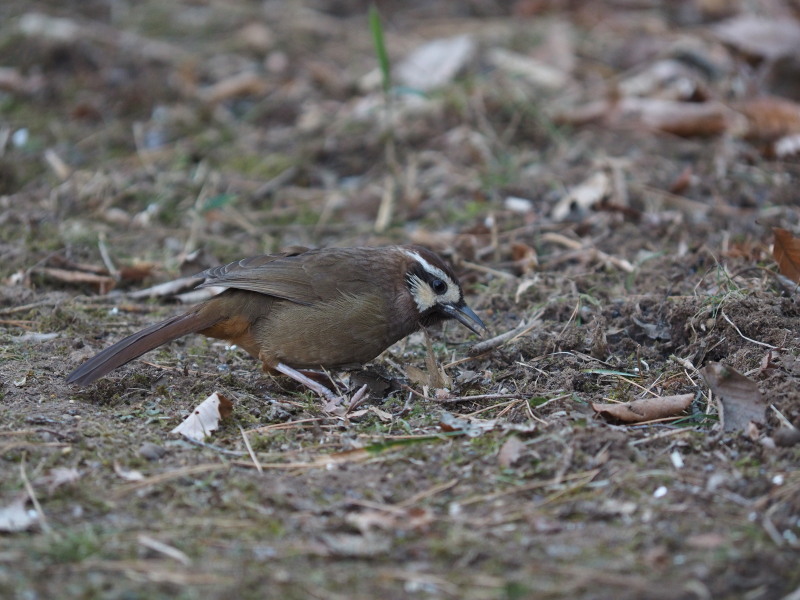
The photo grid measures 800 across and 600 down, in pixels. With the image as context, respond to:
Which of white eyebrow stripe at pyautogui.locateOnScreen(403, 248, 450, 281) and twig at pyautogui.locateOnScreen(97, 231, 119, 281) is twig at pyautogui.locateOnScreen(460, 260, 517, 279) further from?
twig at pyautogui.locateOnScreen(97, 231, 119, 281)

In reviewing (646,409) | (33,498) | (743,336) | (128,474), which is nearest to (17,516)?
(33,498)

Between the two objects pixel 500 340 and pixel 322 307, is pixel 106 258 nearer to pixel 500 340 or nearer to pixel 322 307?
pixel 322 307

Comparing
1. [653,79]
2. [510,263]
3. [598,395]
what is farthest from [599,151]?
[598,395]

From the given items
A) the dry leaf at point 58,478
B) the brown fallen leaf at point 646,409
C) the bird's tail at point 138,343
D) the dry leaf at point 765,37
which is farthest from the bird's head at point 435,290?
the dry leaf at point 765,37

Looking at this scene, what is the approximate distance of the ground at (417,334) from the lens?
117 inches

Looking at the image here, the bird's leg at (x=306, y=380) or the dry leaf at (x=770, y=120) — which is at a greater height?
the bird's leg at (x=306, y=380)

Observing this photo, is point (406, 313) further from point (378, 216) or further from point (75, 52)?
point (75, 52)

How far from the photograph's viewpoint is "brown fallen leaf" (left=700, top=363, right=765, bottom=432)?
370 centimetres

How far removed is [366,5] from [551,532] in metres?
9.06

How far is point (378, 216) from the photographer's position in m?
6.88

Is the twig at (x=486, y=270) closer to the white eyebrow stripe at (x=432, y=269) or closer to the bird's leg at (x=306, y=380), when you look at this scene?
the white eyebrow stripe at (x=432, y=269)

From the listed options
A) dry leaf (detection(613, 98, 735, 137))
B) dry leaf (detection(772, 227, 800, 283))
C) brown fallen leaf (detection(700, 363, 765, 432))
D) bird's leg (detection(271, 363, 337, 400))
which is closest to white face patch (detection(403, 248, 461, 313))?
bird's leg (detection(271, 363, 337, 400))

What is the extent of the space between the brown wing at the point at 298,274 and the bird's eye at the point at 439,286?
34 cm

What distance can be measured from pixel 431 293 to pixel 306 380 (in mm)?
776
